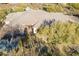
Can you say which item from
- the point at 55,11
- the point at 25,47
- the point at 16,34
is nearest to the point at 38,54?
the point at 25,47

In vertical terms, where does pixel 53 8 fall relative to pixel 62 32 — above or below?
above

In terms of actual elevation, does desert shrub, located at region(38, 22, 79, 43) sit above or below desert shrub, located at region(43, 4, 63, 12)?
below

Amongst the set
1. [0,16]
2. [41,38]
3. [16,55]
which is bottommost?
[16,55]

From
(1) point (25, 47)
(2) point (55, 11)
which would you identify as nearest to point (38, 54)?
(1) point (25, 47)

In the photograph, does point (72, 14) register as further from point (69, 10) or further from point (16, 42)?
point (16, 42)

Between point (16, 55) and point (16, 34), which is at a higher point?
point (16, 34)

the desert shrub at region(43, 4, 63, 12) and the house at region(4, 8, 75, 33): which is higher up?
the desert shrub at region(43, 4, 63, 12)

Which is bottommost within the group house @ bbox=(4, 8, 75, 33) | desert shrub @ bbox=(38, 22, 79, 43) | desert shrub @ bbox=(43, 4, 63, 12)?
desert shrub @ bbox=(38, 22, 79, 43)
